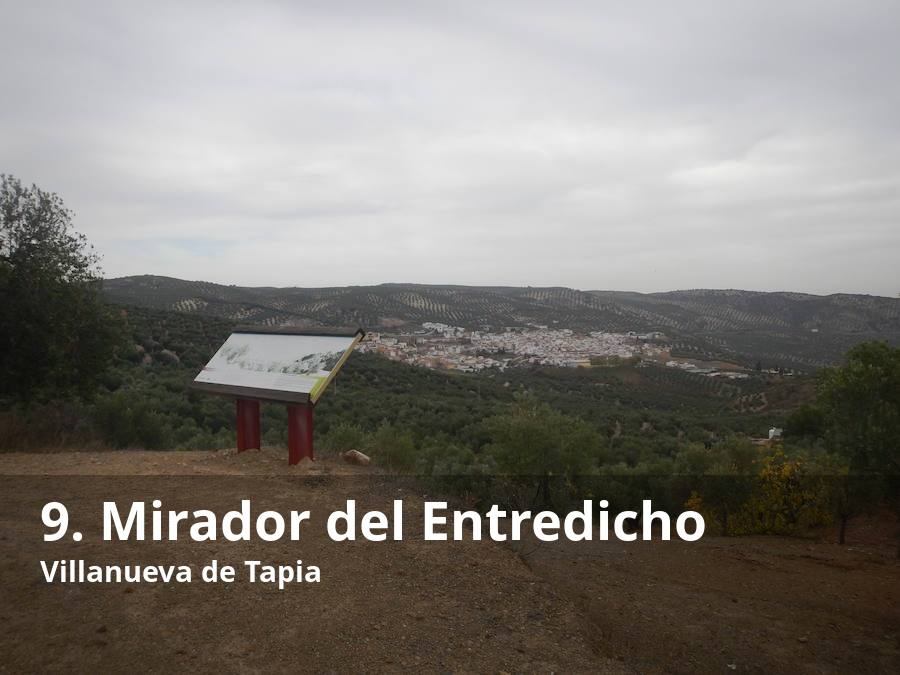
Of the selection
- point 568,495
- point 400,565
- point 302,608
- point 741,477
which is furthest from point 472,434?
point 302,608

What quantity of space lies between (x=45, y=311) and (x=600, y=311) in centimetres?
10635

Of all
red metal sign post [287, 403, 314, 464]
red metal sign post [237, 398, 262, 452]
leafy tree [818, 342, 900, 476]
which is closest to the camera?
leafy tree [818, 342, 900, 476]

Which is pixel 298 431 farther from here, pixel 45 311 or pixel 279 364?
pixel 45 311

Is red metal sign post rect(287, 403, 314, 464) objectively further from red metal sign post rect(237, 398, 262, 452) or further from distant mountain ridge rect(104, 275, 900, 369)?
distant mountain ridge rect(104, 275, 900, 369)

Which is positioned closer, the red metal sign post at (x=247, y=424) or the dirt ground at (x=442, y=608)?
the dirt ground at (x=442, y=608)

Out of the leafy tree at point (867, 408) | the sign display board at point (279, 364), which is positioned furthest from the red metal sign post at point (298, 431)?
the leafy tree at point (867, 408)

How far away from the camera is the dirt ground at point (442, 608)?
4.84m

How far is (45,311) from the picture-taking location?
1241 cm

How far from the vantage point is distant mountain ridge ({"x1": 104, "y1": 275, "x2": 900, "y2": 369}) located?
6862 cm

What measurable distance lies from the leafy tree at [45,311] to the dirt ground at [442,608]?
4.54 metres

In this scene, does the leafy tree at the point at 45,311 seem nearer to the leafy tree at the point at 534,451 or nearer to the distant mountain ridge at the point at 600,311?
the leafy tree at the point at 534,451

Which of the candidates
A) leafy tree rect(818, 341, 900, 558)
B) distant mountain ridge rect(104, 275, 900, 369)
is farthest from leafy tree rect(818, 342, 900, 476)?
distant mountain ridge rect(104, 275, 900, 369)

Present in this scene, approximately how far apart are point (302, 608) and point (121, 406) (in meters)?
11.0

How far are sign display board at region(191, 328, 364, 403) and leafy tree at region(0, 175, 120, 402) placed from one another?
328 centimetres
